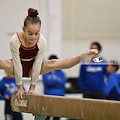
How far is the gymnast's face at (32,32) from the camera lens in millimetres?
4676

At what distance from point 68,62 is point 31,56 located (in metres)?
0.42

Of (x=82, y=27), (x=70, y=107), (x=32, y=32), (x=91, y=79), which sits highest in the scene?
(x=32, y=32)

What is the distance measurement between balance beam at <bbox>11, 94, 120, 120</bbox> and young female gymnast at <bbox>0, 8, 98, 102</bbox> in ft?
0.48

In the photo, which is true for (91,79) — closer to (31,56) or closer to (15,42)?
(31,56)

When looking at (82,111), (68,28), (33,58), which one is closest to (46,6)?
(68,28)

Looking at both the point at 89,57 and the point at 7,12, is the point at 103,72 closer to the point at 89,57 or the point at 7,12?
the point at 7,12

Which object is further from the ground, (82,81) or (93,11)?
(93,11)

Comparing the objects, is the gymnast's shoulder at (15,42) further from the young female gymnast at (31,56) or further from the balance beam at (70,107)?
the balance beam at (70,107)

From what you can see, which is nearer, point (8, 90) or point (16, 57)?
point (16, 57)

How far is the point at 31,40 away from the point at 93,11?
4363mm

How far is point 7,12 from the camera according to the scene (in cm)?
856

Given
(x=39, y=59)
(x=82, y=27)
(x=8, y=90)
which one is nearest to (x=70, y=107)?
Result: (x=39, y=59)

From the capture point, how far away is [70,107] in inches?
185

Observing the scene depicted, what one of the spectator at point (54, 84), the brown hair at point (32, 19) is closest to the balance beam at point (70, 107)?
the brown hair at point (32, 19)
